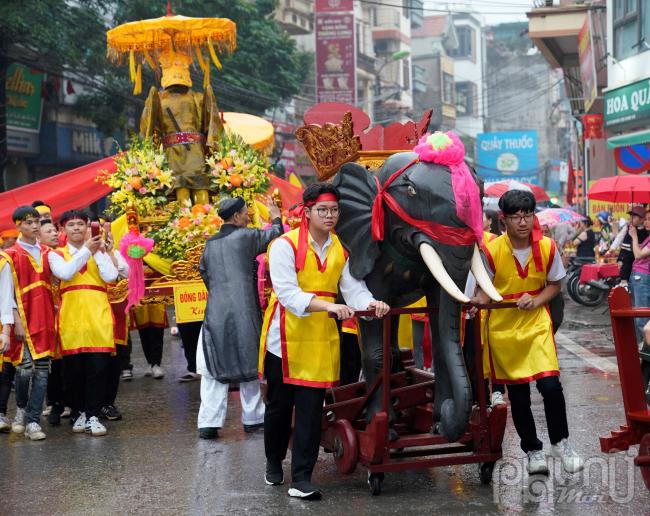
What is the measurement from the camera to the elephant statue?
19.6 ft

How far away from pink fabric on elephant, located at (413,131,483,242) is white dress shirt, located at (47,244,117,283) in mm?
3008

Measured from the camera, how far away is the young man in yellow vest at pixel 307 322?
600cm

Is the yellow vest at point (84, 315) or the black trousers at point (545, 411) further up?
the yellow vest at point (84, 315)

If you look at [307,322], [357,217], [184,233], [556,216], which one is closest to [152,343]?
[184,233]

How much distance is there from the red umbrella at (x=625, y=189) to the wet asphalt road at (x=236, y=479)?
5341 mm

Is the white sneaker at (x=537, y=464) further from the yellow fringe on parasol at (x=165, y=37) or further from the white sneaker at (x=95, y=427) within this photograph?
the yellow fringe on parasol at (x=165, y=37)

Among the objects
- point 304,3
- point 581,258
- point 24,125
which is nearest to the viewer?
point 581,258

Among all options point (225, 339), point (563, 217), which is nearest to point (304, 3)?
point (563, 217)

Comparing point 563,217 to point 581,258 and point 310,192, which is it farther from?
point 310,192

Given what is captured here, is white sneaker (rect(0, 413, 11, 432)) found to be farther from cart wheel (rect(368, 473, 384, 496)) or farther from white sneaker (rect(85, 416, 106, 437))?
cart wheel (rect(368, 473, 384, 496))

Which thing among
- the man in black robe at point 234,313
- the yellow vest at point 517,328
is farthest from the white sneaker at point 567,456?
the man in black robe at point 234,313

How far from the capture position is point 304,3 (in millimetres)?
51906

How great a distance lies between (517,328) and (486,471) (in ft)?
2.78

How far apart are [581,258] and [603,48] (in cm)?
581
